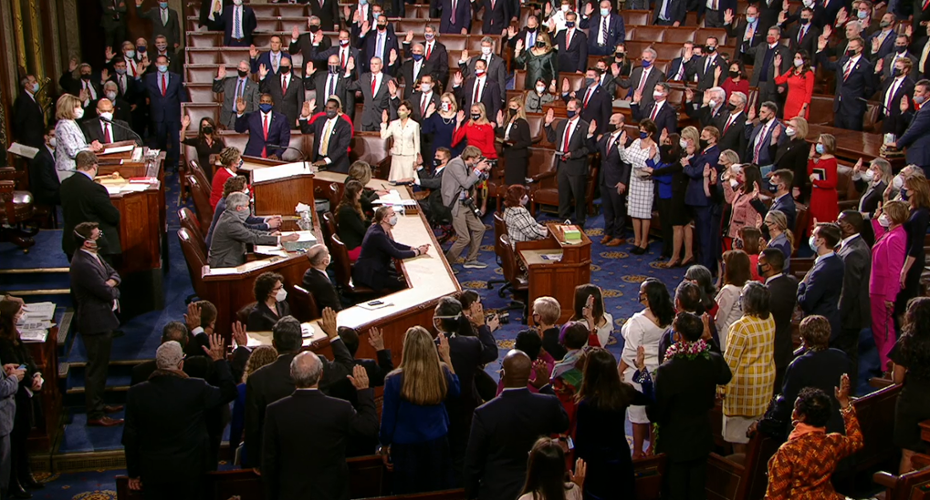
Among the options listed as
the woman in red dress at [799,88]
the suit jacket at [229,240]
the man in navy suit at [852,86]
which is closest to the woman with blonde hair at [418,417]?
the suit jacket at [229,240]

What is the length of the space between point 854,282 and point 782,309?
39.8 inches

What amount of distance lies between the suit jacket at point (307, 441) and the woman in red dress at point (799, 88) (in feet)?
28.9

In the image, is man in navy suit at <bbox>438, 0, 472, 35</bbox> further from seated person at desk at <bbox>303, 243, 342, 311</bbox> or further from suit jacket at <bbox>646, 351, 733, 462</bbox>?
suit jacket at <bbox>646, 351, 733, 462</bbox>

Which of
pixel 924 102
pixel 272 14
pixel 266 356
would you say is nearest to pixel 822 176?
pixel 924 102

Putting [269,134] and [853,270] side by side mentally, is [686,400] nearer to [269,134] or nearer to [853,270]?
[853,270]

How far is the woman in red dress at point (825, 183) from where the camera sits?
9.17 metres

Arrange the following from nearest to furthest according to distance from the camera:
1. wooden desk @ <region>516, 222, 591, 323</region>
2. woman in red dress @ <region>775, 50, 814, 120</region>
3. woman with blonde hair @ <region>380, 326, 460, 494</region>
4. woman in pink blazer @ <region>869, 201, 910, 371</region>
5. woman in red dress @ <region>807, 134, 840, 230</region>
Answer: woman with blonde hair @ <region>380, 326, 460, 494</region> → woman in pink blazer @ <region>869, 201, 910, 371</region> → wooden desk @ <region>516, 222, 591, 323</region> → woman in red dress @ <region>807, 134, 840, 230</region> → woman in red dress @ <region>775, 50, 814, 120</region>

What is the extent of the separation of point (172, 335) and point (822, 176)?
6325 millimetres

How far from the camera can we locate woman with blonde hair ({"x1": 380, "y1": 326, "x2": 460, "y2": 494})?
15.3 feet

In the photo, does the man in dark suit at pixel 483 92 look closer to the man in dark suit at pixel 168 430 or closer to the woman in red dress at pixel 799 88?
the woman in red dress at pixel 799 88

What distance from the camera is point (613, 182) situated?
437 inches

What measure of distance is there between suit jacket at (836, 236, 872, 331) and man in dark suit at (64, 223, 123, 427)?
202 inches

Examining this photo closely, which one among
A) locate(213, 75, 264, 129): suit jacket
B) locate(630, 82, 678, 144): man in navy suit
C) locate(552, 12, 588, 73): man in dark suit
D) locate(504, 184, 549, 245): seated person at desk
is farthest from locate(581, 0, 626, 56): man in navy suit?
locate(504, 184, 549, 245): seated person at desk

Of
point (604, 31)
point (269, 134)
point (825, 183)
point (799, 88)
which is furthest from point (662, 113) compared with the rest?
point (269, 134)
